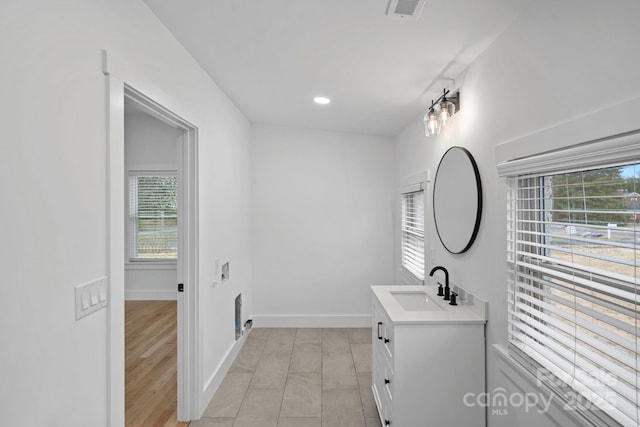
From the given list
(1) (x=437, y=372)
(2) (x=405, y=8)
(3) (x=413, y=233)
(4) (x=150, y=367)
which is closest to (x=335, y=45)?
(2) (x=405, y=8)

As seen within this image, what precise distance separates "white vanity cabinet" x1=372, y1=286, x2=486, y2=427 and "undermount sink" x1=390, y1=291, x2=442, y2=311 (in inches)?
14.9

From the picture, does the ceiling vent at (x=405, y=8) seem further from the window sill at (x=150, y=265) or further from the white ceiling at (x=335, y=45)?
the window sill at (x=150, y=265)

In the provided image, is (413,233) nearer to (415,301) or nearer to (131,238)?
(415,301)

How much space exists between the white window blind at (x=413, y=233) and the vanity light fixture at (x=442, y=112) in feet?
2.94

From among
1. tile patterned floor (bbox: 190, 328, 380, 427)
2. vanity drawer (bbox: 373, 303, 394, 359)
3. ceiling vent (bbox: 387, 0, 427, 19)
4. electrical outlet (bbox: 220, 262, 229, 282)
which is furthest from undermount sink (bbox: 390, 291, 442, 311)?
ceiling vent (bbox: 387, 0, 427, 19)

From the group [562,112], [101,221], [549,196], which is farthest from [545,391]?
[101,221]

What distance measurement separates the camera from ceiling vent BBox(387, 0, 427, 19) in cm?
154

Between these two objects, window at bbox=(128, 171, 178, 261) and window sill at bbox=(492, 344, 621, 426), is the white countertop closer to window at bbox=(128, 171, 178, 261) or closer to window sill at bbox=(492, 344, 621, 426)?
window sill at bbox=(492, 344, 621, 426)

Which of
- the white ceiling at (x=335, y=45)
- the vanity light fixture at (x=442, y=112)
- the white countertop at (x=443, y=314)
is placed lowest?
the white countertop at (x=443, y=314)

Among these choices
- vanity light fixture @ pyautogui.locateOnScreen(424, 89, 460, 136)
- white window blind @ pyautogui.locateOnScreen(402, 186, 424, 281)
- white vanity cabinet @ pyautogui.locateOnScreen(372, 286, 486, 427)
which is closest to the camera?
white vanity cabinet @ pyautogui.locateOnScreen(372, 286, 486, 427)

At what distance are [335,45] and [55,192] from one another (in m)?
1.60

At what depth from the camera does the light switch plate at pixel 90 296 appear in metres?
1.29

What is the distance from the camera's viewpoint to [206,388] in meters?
2.68
